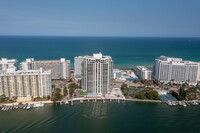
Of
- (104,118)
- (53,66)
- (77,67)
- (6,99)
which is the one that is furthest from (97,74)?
(6,99)

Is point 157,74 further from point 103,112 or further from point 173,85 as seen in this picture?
point 103,112

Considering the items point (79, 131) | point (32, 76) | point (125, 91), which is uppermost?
point (32, 76)

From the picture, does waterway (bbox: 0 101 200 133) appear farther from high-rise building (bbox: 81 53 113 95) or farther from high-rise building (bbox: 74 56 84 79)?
high-rise building (bbox: 74 56 84 79)

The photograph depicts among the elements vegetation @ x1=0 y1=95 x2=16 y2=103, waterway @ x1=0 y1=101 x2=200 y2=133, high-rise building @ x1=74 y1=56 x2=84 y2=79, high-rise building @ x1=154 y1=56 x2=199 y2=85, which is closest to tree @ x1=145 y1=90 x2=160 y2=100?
waterway @ x1=0 y1=101 x2=200 y2=133

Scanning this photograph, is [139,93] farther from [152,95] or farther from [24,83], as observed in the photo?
[24,83]

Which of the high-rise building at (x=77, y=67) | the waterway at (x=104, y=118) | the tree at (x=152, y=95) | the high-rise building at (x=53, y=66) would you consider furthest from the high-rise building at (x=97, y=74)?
the high-rise building at (x=53, y=66)

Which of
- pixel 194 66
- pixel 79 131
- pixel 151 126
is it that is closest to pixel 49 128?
A: pixel 79 131

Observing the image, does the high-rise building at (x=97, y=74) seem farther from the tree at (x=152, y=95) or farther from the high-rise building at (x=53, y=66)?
the high-rise building at (x=53, y=66)
